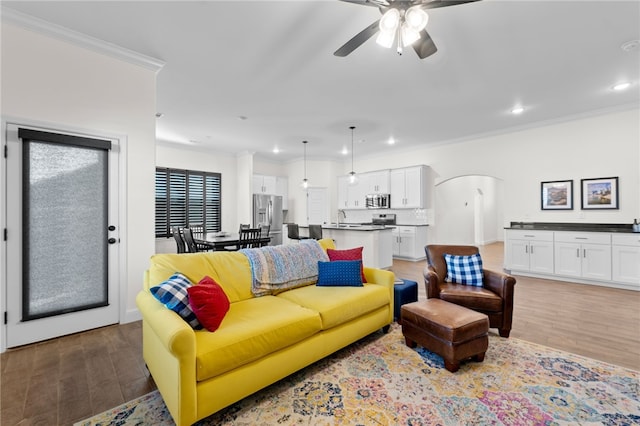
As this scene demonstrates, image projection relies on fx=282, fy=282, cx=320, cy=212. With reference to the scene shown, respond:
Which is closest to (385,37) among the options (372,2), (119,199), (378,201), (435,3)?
(372,2)

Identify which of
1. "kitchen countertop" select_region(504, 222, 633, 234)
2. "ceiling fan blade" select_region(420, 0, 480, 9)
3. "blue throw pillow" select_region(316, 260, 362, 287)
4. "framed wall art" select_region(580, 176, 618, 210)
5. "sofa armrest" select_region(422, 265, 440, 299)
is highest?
"ceiling fan blade" select_region(420, 0, 480, 9)

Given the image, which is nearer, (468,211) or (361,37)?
(361,37)

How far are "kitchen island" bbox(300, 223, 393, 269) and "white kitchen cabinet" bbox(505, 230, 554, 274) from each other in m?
2.29

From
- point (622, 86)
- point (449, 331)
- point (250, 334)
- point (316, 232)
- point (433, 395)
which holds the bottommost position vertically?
point (433, 395)

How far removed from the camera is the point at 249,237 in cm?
530

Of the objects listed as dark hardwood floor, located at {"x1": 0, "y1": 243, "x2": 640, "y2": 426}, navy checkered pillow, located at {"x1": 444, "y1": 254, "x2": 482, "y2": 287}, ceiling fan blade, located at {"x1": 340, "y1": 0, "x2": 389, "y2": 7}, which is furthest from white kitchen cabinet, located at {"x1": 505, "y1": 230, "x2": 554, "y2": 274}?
ceiling fan blade, located at {"x1": 340, "y1": 0, "x2": 389, "y2": 7}

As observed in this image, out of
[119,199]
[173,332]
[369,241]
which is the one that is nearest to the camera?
[173,332]

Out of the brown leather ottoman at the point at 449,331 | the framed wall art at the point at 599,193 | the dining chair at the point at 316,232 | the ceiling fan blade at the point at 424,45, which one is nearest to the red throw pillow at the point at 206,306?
the brown leather ottoman at the point at 449,331

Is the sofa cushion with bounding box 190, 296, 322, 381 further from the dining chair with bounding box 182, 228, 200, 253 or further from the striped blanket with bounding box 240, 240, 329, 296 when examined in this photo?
the dining chair with bounding box 182, 228, 200, 253

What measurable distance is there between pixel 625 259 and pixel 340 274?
15.6 ft

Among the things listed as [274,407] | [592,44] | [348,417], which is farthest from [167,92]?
[592,44]

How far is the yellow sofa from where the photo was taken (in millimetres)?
1572

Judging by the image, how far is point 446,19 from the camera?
255 cm

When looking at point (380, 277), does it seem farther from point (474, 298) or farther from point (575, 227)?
point (575, 227)
